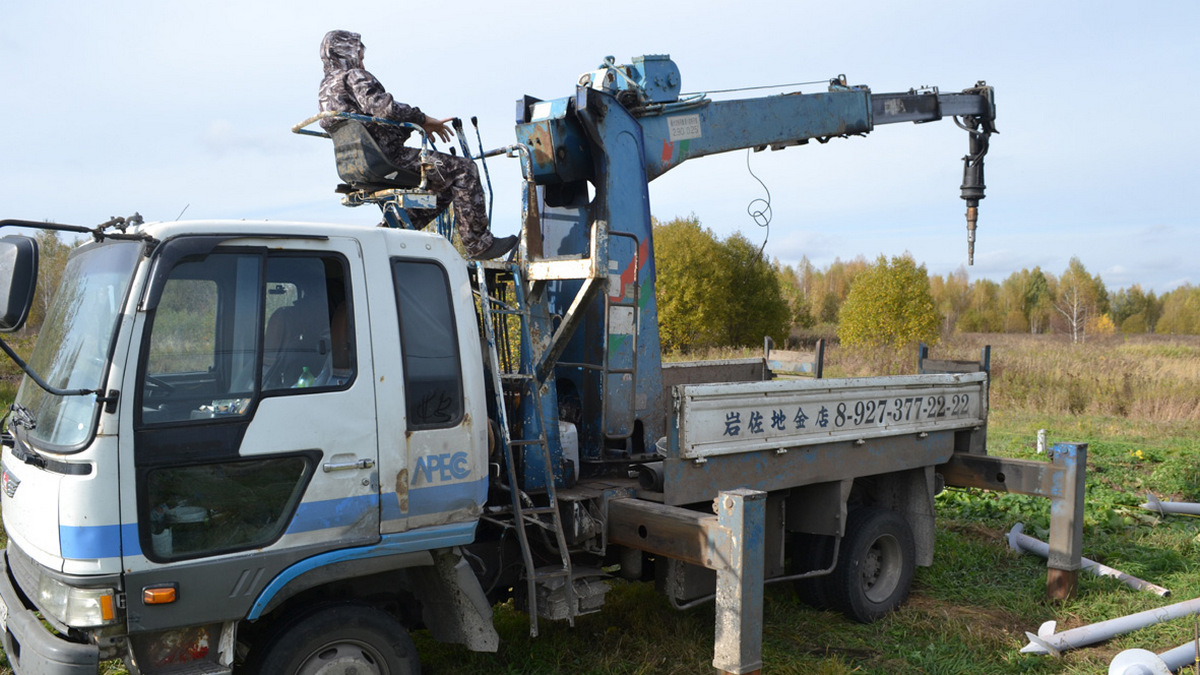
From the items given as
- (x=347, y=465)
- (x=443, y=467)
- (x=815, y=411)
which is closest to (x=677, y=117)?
(x=815, y=411)

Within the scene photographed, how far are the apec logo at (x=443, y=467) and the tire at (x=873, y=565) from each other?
3231 millimetres

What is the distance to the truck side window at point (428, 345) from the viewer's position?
13.5 feet

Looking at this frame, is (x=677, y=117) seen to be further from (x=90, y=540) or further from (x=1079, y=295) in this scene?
(x=1079, y=295)

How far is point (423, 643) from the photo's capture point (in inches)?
216

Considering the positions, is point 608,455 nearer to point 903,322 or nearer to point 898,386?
point 898,386

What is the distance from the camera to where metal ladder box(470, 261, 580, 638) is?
4.50 metres

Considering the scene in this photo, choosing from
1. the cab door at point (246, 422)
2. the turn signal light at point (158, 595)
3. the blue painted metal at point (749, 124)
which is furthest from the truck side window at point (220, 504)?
the blue painted metal at point (749, 124)

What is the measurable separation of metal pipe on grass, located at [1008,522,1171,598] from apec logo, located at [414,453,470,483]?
5169mm

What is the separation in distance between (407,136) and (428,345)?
4.58 ft

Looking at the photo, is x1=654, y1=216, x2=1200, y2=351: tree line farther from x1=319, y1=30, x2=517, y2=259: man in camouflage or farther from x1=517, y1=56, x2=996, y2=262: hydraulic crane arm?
x1=319, y1=30, x2=517, y2=259: man in camouflage

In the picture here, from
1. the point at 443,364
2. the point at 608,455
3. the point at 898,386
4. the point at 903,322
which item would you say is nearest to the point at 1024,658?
the point at 898,386

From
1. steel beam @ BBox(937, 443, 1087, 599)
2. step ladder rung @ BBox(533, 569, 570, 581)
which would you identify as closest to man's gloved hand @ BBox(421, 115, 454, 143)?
step ladder rung @ BBox(533, 569, 570, 581)

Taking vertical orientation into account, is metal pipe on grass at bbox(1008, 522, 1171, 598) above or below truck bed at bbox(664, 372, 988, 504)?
below

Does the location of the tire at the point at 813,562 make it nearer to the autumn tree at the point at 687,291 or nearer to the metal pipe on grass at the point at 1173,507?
the metal pipe on grass at the point at 1173,507
